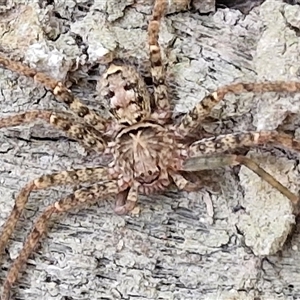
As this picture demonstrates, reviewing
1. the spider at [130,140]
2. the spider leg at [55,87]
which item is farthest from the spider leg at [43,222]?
the spider leg at [55,87]

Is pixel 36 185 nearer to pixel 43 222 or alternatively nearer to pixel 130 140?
pixel 43 222

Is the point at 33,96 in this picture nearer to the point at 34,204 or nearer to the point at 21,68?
the point at 21,68

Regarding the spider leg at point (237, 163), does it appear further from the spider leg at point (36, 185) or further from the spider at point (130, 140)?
the spider leg at point (36, 185)

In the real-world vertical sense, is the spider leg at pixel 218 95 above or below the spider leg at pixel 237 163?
above

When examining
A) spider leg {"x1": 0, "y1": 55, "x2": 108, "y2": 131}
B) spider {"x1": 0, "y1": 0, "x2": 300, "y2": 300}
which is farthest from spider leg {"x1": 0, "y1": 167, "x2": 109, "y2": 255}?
spider leg {"x1": 0, "y1": 55, "x2": 108, "y2": 131}

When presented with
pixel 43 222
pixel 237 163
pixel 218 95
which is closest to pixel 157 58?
pixel 218 95

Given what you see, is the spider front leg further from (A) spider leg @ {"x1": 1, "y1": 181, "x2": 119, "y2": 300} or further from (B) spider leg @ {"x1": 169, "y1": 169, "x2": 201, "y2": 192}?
(A) spider leg @ {"x1": 1, "y1": 181, "x2": 119, "y2": 300}
